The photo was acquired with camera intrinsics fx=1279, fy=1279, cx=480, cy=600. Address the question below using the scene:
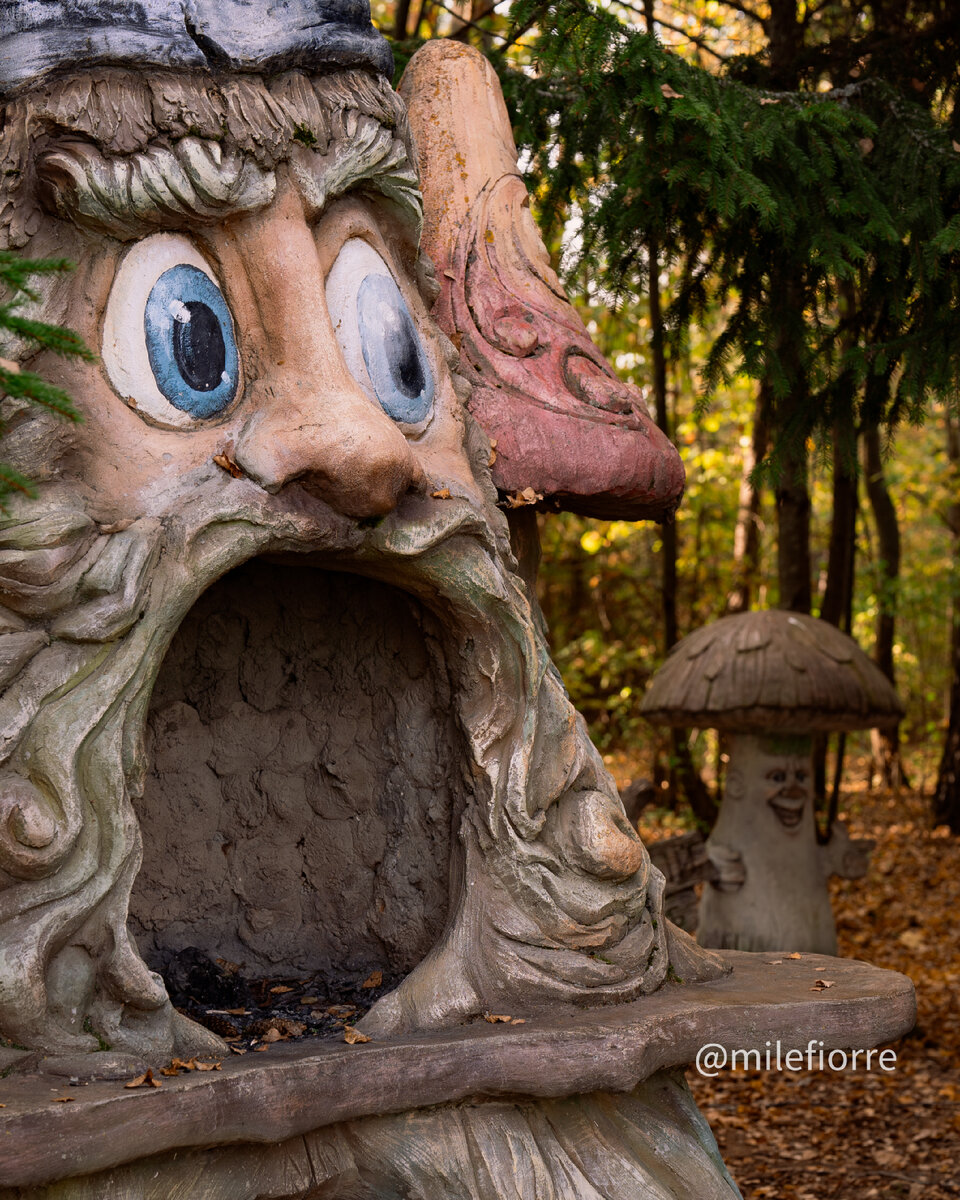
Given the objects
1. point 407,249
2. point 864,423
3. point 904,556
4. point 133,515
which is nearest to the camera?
point 133,515

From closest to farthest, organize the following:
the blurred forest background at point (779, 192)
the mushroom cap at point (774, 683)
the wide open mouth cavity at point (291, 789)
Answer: the wide open mouth cavity at point (291, 789) < the blurred forest background at point (779, 192) < the mushroom cap at point (774, 683)

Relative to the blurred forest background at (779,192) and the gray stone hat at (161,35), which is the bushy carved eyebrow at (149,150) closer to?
the gray stone hat at (161,35)

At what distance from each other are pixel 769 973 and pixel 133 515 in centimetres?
177

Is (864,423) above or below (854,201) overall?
below

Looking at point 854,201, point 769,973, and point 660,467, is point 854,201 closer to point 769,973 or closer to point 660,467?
point 660,467

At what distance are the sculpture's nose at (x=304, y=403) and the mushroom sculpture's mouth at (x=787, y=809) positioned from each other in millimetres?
4162

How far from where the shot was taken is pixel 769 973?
2963 mm

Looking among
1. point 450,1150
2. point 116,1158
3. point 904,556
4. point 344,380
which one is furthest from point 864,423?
point 904,556

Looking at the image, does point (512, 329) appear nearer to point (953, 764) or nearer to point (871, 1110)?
point (871, 1110)

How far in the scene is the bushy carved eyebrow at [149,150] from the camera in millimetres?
2305

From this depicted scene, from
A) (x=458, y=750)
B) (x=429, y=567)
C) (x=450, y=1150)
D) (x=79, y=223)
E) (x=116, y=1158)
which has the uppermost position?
(x=79, y=223)

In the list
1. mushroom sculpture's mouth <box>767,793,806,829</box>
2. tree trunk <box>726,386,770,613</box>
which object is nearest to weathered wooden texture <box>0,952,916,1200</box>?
mushroom sculpture's mouth <box>767,793,806,829</box>

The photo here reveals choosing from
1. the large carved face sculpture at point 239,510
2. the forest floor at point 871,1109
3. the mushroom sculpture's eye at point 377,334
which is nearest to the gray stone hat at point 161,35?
the large carved face sculpture at point 239,510

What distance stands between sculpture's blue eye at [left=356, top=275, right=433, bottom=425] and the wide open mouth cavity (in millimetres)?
540
